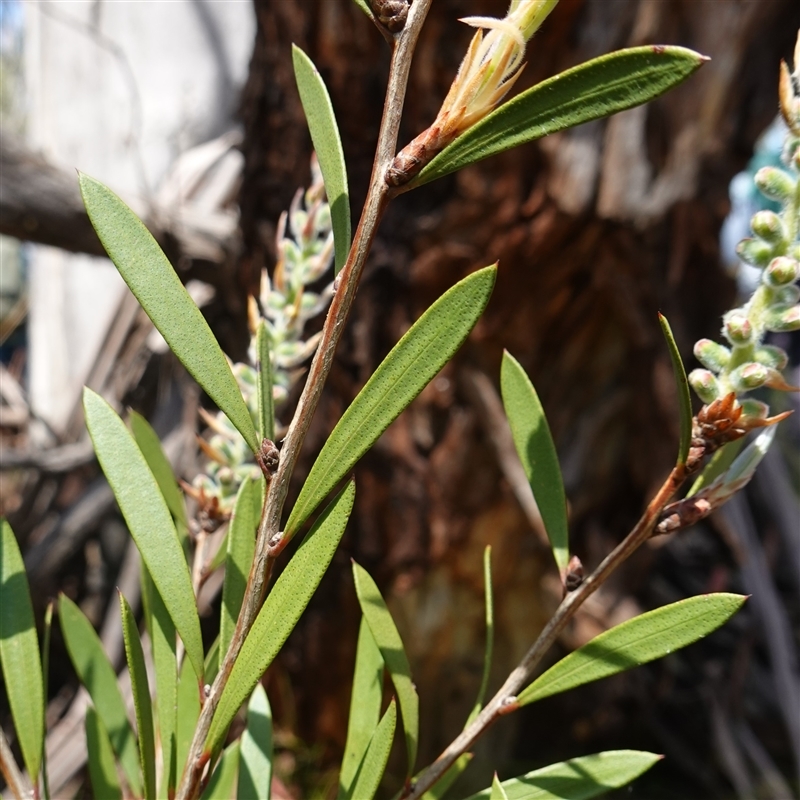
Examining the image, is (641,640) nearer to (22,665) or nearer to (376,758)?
(376,758)

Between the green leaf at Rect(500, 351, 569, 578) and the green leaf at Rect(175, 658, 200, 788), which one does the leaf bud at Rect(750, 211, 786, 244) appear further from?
the green leaf at Rect(175, 658, 200, 788)

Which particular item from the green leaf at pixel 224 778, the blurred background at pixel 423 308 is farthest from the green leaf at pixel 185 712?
the blurred background at pixel 423 308

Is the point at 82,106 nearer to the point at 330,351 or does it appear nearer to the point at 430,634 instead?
the point at 430,634

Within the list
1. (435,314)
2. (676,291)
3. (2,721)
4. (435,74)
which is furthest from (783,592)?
(435,314)

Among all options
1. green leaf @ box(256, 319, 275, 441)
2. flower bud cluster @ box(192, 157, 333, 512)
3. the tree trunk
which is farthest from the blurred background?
green leaf @ box(256, 319, 275, 441)

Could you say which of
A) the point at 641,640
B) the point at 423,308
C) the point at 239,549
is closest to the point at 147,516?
the point at 239,549

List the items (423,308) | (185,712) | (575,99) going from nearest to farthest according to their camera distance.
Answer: (575,99) < (185,712) < (423,308)
